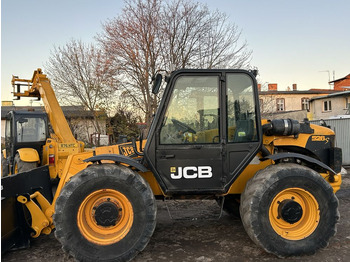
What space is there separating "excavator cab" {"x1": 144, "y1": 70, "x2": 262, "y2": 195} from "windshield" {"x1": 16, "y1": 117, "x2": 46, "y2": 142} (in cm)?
630

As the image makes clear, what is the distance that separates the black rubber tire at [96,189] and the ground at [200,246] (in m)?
0.33

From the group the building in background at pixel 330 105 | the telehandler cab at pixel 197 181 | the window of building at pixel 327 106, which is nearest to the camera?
the telehandler cab at pixel 197 181

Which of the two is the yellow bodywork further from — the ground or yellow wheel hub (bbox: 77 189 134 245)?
yellow wheel hub (bbox: 77 189 134 245)

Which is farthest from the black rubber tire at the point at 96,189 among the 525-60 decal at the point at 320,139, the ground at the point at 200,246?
the 525-60 decal at the point at 320,139

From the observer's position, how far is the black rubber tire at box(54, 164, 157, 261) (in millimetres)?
3541

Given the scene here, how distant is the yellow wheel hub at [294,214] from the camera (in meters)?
3.82

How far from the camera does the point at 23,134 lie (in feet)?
28.8

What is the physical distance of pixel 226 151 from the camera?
3.99 meters

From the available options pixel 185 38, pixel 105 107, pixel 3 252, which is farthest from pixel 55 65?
pixel 3 252

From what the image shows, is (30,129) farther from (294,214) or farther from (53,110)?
(294,214)

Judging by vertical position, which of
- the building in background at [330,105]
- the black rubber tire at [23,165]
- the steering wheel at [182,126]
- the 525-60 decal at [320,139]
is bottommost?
the black rubber tire at [23,165]

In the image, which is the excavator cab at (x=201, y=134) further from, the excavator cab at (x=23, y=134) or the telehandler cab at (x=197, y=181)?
the excavator cab at (x=23, y=134)

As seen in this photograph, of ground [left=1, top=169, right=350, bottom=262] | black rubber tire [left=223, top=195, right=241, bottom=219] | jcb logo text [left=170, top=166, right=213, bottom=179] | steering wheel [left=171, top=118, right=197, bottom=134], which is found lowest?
ground [left=1, top=169, right=350, bottom=262]

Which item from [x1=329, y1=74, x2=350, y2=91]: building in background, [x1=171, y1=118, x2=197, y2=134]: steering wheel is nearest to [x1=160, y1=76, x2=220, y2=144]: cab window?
[x1=171, y1=118, x2=197, y2=134]: steering wheel
